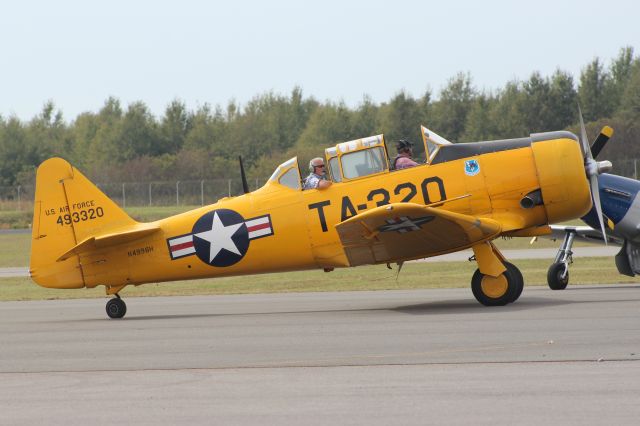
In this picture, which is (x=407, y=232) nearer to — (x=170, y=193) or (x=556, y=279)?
(x=556, y=279)

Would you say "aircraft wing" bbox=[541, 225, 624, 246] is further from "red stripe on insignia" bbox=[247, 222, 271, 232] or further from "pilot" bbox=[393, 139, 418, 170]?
"red stripe on insignia" bbox=[247, 222, 271, 232]

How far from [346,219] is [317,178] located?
0.82 m

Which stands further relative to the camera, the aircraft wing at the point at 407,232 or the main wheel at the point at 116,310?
the main wheel at the point at 116,310

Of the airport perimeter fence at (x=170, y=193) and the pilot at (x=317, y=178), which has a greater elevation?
the airport perimeter fence at (x=170, y=193)

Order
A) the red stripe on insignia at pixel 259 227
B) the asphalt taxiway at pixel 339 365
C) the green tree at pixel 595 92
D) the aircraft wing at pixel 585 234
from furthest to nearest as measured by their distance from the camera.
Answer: the green tree at pixel 595 92 < the aircraft wing at pixel 585 234 < the red stripe on insignia at pixel 259 227 < the asphalt taxiway at pixel 339 365

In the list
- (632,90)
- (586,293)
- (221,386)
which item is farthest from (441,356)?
(632,90)

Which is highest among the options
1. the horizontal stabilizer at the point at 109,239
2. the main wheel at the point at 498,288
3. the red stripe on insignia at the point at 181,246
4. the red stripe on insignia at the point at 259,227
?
the horizontal stabilizer at the point at 109,239

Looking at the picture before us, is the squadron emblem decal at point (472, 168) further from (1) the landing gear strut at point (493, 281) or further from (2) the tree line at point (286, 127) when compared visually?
(2) the tree line at point (286, 127)

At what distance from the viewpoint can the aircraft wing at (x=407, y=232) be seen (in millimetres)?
13797

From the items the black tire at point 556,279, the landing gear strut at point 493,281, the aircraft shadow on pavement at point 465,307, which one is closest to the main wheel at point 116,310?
the aircraft shadow on pavement at point 465,307

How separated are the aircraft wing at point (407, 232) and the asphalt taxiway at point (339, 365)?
0.86 meters

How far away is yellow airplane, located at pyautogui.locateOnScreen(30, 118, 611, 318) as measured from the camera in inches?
564

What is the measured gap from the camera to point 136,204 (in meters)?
59.5

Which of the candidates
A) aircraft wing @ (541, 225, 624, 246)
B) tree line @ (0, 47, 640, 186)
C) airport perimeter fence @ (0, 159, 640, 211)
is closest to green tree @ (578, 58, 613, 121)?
tree line @ (0, 47, 640, 186)
